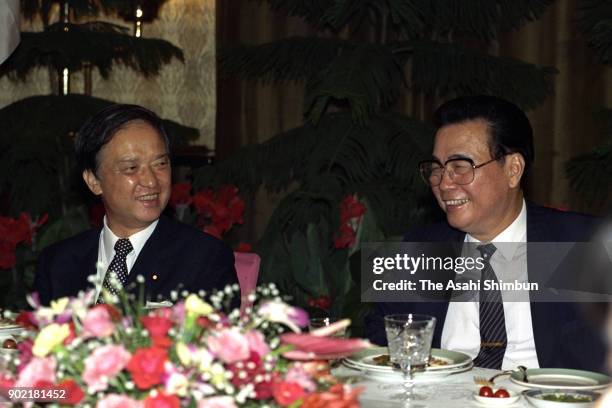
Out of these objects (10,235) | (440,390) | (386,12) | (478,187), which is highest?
(386,12)

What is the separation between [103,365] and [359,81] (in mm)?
2449

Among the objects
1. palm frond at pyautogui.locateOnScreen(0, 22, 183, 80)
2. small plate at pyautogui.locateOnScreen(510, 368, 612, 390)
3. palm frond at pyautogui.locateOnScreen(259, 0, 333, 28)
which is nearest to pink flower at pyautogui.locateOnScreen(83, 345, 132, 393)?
small plate at pyautogui.locateOnScreen(510, 368, 612, 390)

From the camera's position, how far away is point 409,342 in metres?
1.66

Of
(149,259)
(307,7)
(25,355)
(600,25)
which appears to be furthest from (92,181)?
(600,25)

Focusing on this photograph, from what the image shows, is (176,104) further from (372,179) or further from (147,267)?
(147,267)

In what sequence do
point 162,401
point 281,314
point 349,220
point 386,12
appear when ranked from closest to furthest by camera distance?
point 162,401 < point 281,314 < point 349,220 < point 386,12

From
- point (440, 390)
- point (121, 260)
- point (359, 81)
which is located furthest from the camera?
point (359, 81)

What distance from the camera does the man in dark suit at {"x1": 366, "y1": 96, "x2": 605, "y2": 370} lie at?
2281 mm

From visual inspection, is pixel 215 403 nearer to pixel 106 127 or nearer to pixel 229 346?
pixel 229 346

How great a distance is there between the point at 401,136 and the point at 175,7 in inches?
121

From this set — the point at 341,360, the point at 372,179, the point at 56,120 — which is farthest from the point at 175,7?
the point at 341,360

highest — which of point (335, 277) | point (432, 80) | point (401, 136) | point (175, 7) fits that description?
point (175, 7)

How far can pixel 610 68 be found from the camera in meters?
4.12

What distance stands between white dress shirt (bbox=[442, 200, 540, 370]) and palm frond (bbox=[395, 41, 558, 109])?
1.27 m
